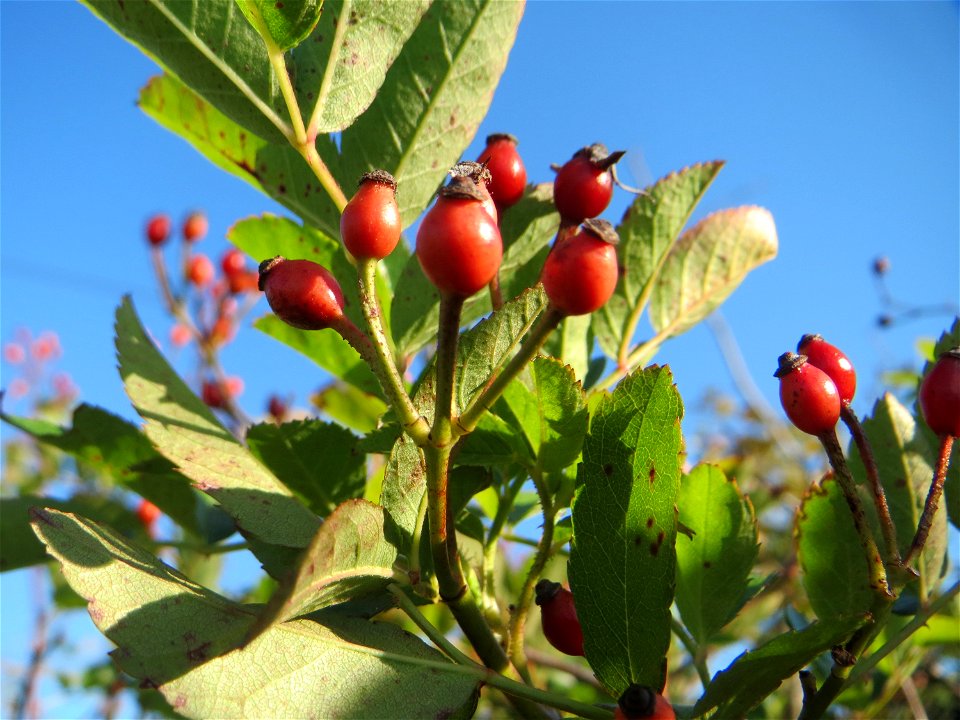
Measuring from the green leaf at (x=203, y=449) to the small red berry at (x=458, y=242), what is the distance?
417 mm

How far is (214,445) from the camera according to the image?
3.47 ft

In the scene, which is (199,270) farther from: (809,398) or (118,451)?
(809,398)

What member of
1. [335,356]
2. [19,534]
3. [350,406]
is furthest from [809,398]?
[19,534]

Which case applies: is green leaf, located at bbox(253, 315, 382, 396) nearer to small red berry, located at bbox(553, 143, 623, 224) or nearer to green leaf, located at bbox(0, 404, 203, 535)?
green leaf, located at bbox(0, 404, 203, 535)

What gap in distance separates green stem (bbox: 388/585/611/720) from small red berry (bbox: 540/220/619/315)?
15.6 inches

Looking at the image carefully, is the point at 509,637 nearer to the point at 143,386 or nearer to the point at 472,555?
the point at 472,555

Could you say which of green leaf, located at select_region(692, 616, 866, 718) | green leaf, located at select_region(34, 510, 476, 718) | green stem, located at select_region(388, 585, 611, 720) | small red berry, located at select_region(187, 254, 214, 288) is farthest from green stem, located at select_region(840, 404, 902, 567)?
small red berry, located at select_region(187, 254, 214, 288)

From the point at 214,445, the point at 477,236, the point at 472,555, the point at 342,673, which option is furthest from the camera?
the point at 472,555

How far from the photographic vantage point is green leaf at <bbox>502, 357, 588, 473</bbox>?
3.16 feet

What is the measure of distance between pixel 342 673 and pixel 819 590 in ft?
2.14

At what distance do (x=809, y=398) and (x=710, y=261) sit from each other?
64cm

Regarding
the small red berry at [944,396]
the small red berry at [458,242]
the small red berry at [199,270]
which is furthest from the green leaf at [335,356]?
the small red berry at [199,270]

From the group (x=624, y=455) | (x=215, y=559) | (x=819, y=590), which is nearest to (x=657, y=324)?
(x=819, y=590)

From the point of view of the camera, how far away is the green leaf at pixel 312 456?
115 cm
